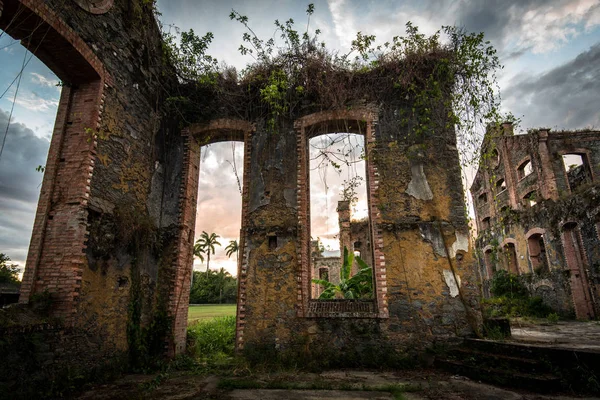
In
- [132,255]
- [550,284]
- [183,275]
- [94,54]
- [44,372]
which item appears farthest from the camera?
[550,284]

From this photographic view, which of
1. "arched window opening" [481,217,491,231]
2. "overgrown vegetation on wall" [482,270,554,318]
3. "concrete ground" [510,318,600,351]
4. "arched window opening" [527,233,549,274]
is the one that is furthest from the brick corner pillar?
"concrete ground" [510,318,600,351]

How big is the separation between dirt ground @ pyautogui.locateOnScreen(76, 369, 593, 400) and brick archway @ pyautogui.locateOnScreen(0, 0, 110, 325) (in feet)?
4.57

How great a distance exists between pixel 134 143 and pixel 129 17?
8.05 ft

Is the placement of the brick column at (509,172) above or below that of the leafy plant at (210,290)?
above

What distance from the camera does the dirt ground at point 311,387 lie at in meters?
4.13

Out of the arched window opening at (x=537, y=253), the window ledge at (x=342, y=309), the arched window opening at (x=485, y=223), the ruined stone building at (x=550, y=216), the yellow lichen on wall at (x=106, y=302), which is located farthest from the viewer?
the arched window opening at (x=485, y=223)

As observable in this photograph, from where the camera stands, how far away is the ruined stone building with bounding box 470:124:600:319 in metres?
11.5

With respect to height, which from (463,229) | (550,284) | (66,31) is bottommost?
(550,284)

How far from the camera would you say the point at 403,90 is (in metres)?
7.22

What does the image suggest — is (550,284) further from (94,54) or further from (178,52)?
(94,54)

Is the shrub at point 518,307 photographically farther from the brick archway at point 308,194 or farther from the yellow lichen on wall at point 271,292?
the yellow lichen on wall at point 271,292

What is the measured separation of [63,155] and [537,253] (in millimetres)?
17055

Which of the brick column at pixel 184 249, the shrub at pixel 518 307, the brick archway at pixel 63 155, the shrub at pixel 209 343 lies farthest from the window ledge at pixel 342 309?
the shrub at pixel 518 307

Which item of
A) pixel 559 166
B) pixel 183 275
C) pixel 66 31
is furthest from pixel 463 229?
pixel 559 166
